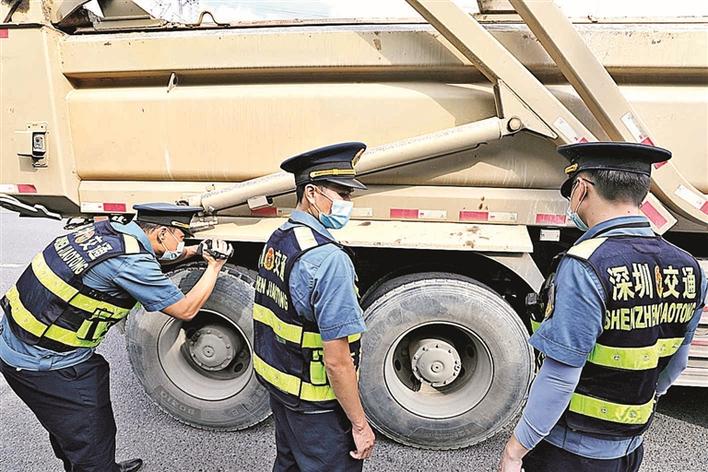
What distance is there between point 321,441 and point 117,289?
1.08 m

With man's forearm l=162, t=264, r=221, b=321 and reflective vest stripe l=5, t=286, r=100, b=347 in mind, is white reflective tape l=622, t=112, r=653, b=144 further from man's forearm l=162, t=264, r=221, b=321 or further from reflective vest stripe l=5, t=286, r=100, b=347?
reflective vest stripe l=5, t=286, r=100, b=347

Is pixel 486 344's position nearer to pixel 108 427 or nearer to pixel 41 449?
pixel 108 427

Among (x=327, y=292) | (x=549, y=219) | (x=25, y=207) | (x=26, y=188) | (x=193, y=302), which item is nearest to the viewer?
(x=327, y=292)

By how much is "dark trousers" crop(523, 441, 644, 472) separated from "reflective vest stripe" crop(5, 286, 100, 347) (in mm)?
1893

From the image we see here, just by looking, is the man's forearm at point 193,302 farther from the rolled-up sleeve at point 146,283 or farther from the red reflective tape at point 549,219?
the red reflective tape at point 549,219

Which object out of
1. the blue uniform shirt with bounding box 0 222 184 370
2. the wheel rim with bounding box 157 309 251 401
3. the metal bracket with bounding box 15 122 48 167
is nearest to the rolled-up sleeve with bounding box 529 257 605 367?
the blue uniform shirt with bounding box 0 222 184 370

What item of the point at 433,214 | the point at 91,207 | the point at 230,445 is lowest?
the point at 230,445

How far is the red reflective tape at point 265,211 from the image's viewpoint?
9.45 feet

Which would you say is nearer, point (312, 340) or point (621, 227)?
point (621, 227)

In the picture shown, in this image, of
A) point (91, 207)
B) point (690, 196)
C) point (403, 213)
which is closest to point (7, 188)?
point (91, 207)

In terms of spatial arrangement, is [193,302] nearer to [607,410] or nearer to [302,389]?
[302,389]

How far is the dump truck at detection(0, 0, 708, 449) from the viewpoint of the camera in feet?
8.34

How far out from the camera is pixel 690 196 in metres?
2.53

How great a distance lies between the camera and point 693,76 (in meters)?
2.55
